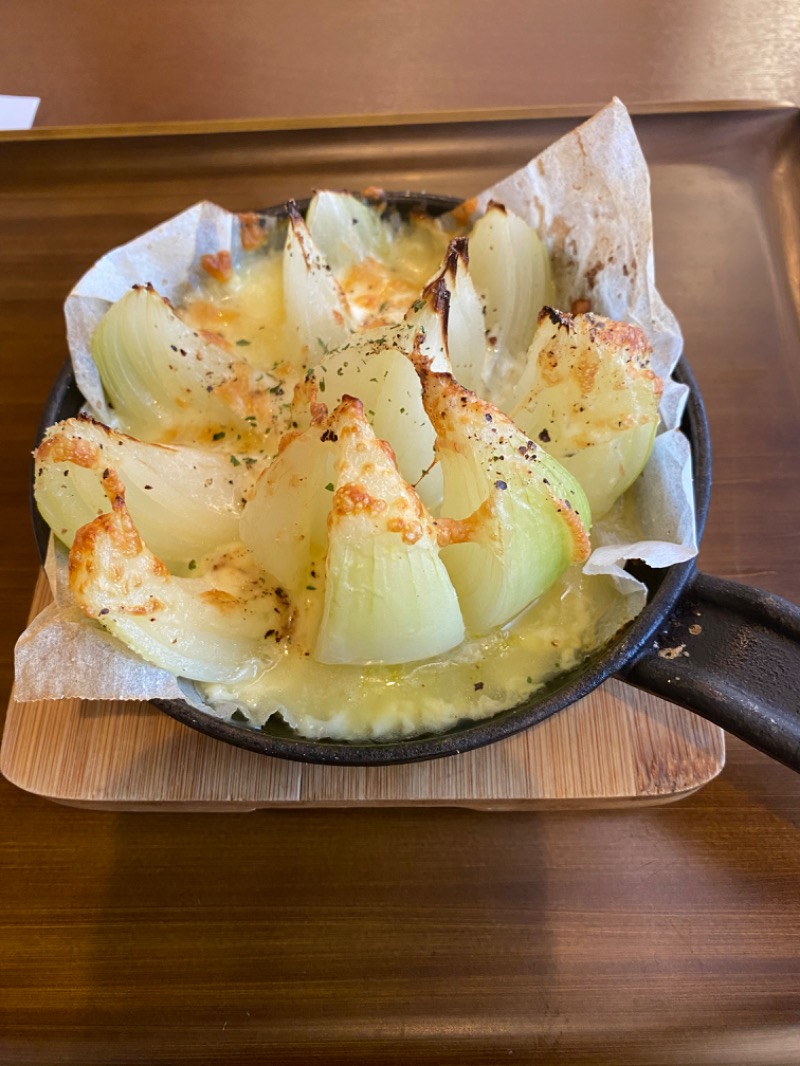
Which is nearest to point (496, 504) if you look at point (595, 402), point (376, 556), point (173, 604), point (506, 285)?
point (376, 556)

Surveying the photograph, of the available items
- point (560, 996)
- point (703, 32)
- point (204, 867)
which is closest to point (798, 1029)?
point (560, 996)

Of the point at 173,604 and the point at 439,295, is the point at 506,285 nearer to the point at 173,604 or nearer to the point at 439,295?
the point at 439,295

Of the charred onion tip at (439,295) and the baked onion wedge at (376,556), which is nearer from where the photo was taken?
the baked onion wedge at (376,556)

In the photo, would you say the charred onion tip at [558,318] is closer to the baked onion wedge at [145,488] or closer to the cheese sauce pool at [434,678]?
the cheese sauce pool at [434,678]

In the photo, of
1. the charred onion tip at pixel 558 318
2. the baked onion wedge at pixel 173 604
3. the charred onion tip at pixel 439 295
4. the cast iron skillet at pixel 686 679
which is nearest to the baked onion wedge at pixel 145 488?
the baked onion wedge at pixel 173 604

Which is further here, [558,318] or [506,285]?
[506,285]

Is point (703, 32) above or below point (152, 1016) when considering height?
above

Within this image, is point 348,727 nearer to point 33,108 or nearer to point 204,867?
point 204,867
